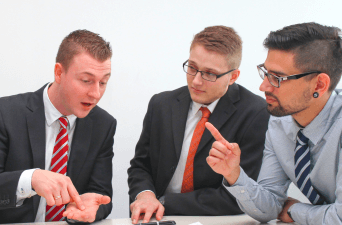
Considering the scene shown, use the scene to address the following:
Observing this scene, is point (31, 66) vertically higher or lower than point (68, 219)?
higher

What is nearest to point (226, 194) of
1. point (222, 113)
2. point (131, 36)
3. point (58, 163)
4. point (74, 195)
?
point (222, 113)

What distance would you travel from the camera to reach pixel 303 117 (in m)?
1.66

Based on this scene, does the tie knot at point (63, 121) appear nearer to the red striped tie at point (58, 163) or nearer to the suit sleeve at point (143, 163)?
the red striped tie at point (58, 163)

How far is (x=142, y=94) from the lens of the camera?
3.03 m

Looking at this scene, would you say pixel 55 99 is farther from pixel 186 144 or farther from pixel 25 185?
pixel 186 144

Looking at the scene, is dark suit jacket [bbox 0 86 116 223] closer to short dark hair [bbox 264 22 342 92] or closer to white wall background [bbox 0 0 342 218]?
white wall background [bbox 0 0 342 218]

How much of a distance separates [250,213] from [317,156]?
43cm

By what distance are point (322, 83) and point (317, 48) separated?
0.57 ft

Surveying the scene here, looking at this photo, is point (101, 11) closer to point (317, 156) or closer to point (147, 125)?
point (147, 125)

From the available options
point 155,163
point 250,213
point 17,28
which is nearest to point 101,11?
point 17,28

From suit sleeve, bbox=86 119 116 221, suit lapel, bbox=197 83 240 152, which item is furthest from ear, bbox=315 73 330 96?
suit sleeve, bbox=86 119 116 221

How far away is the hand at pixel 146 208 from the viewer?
1.66 metres

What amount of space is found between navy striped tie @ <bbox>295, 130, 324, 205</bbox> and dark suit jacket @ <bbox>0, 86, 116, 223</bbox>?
1.03 meters

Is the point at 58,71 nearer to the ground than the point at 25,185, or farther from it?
farther from it
